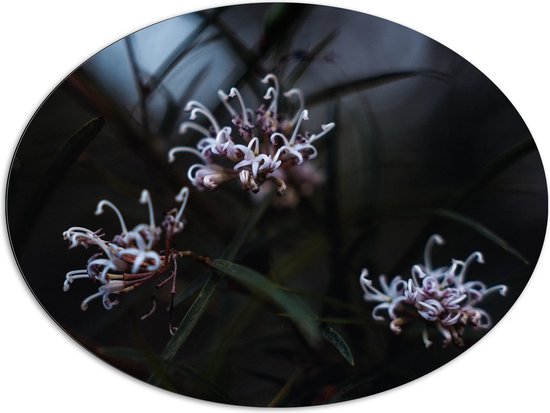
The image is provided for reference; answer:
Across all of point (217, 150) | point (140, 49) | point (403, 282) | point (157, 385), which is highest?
point (140, 49)

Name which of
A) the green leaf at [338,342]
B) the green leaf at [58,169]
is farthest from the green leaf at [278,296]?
the green leaf at [58,169]

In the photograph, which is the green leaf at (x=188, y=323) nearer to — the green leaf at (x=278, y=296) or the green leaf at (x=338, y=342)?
the green leaf at (x=278, y=296)

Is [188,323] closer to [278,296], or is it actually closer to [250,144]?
[278,296]

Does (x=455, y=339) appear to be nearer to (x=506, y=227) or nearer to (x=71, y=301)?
(x=506, y=227)

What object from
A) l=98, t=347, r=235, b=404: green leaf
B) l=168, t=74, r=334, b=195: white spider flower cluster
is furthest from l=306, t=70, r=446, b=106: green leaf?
l=98, t=347, r=235, b=404: green leaf

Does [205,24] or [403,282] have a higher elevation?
[205,24]

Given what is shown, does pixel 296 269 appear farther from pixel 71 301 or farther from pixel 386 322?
pixel 71 301

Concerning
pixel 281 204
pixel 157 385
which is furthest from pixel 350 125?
pixel 157 385
